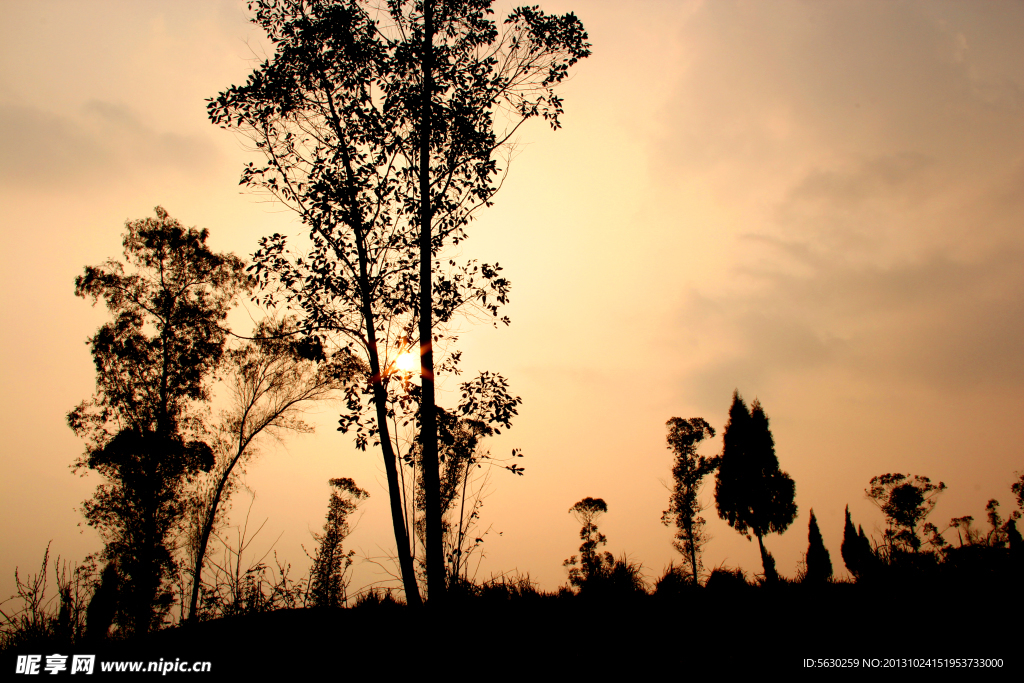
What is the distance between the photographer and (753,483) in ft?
134

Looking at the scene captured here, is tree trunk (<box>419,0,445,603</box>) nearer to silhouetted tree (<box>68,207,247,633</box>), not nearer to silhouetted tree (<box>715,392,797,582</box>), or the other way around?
silhouetted tree (<box>68,207,247,633</box>)

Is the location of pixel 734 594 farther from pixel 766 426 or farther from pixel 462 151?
pixel 766 426

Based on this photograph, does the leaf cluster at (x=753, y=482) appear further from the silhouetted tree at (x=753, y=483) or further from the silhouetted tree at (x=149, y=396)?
the silhouetted tree at (x=149, y=396)

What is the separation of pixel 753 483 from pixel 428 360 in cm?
3966

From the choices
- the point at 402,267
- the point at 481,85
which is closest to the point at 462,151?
the point at 481,85

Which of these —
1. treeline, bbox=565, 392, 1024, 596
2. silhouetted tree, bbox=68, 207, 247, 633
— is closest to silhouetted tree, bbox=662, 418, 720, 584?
treeline, bbox=565, 392, 1024, 596

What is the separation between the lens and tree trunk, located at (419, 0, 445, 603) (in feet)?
27.0

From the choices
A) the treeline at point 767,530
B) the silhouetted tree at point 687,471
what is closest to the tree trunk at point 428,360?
the treeline at point 767,530

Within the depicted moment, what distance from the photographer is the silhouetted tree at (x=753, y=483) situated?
40406 millimetres

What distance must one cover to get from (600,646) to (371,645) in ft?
8.13

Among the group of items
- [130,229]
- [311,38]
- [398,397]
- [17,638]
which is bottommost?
[17,638]

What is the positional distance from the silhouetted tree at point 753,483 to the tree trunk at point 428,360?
128 feet

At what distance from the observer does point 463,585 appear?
7.79 metres

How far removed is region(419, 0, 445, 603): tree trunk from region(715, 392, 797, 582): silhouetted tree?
128 feet
